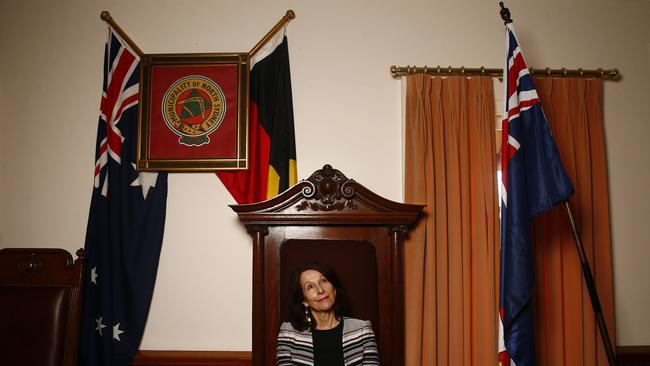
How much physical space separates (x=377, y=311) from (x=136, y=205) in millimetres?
1663

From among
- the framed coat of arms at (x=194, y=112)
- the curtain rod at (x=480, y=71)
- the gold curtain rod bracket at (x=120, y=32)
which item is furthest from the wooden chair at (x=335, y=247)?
the gold curtain rod bracket at (x=120, y=32)

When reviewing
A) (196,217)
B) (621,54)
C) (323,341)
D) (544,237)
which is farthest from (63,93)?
(621,54)

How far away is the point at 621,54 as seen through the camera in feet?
9.70

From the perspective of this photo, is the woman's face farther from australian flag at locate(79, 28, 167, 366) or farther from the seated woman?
australian flag at locate(79, 28, 167, 366)

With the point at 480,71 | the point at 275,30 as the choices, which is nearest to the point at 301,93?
the point at 275,30

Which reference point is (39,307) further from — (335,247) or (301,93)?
(301,93)

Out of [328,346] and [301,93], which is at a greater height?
[301,93]

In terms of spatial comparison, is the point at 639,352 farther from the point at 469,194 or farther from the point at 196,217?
the point at 196,217

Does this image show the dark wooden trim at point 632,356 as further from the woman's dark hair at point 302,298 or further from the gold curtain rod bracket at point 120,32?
the gold curtain rod bracket at point 120,32

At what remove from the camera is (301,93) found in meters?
2.85

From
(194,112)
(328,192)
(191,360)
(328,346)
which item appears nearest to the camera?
(328,346)

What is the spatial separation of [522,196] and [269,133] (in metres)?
1.59

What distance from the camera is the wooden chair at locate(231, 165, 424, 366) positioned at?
242 centimetres

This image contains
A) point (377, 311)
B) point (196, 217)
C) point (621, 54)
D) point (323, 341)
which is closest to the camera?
point (323, 341)
